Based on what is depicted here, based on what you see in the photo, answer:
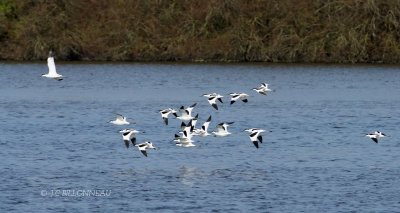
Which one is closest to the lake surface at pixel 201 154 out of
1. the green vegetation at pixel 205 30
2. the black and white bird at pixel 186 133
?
the black and white bird at pixel 186 133

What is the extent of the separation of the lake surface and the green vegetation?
528 inches

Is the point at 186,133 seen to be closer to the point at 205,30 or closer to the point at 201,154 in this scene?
the point at 201,154

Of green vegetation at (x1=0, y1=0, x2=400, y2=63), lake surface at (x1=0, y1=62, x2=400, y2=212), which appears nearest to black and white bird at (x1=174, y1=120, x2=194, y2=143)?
lake surface at (x1=0, y1=62, x2=400, y2=212)

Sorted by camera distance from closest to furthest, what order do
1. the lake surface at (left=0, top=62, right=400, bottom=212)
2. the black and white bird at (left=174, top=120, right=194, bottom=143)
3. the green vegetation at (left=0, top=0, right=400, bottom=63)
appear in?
the lake surface at (left=0, top=62, right=400, bottom=212) < the black and white bird at (left=174, top=120, right=194, bottom=143) < the green vegetation at (left=0, top=0, right=400, bottom=63)

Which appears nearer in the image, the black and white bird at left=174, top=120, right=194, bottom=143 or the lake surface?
the lake surface

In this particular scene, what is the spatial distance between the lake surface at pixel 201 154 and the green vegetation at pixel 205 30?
13411 mm

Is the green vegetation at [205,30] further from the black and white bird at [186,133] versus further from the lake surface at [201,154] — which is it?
the black and white bird at [186,133]

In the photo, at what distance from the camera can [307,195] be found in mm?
17828

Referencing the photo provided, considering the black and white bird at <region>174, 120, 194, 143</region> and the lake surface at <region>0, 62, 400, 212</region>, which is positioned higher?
the black and white bird at <region>174, 120, 194, 143</region>

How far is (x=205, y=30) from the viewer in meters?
58.4

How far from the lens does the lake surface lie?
1741 centimetres

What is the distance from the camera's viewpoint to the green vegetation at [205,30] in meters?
55.0

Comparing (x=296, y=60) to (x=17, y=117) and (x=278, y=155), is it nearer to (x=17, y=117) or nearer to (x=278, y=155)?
(x=17, y=117)

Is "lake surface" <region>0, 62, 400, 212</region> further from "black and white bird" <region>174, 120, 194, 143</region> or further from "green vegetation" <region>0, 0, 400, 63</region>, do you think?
"green vegetation" <region>0, 0, 400, 63</region>
